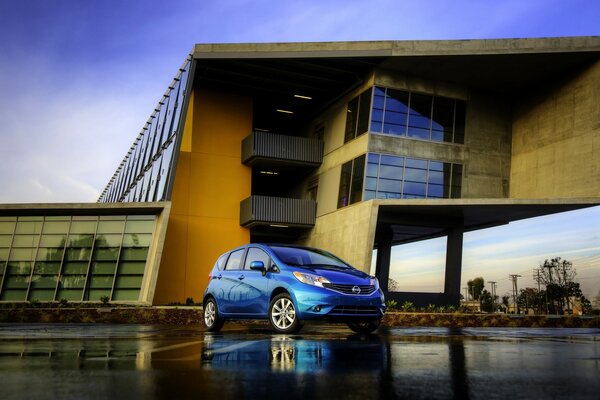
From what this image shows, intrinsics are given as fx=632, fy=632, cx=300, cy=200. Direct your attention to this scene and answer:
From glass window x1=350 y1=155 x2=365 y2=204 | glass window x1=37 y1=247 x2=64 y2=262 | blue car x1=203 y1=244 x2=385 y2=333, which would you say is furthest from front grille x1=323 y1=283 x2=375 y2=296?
glass window x1=37 y1=247 x2=64 y2=262

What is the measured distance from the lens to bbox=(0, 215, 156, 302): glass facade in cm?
2639

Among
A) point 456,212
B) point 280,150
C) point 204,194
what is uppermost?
point 280,150

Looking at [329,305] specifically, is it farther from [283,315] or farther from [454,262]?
[454,262]

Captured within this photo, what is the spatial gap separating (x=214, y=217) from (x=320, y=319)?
21.6 meters

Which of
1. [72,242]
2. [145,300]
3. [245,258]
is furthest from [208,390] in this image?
[72,242]

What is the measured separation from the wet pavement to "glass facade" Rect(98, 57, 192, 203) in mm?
20486

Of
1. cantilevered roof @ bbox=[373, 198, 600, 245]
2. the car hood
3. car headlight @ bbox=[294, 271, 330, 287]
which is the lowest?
car headlight @ bbox=[294, 271, 330, 287]

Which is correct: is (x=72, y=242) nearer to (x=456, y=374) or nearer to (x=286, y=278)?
(x=286, y=278)

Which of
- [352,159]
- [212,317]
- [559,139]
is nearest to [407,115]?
[352,159]

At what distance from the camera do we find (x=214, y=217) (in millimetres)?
31422

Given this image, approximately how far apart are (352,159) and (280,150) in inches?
169

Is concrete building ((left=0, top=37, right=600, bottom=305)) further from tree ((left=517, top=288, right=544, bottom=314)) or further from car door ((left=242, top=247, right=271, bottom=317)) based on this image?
car door ((left=242, top=247, right=271, bottom=317))

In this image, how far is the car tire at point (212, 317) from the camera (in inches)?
498

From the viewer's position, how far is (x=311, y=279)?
10.6 metres
